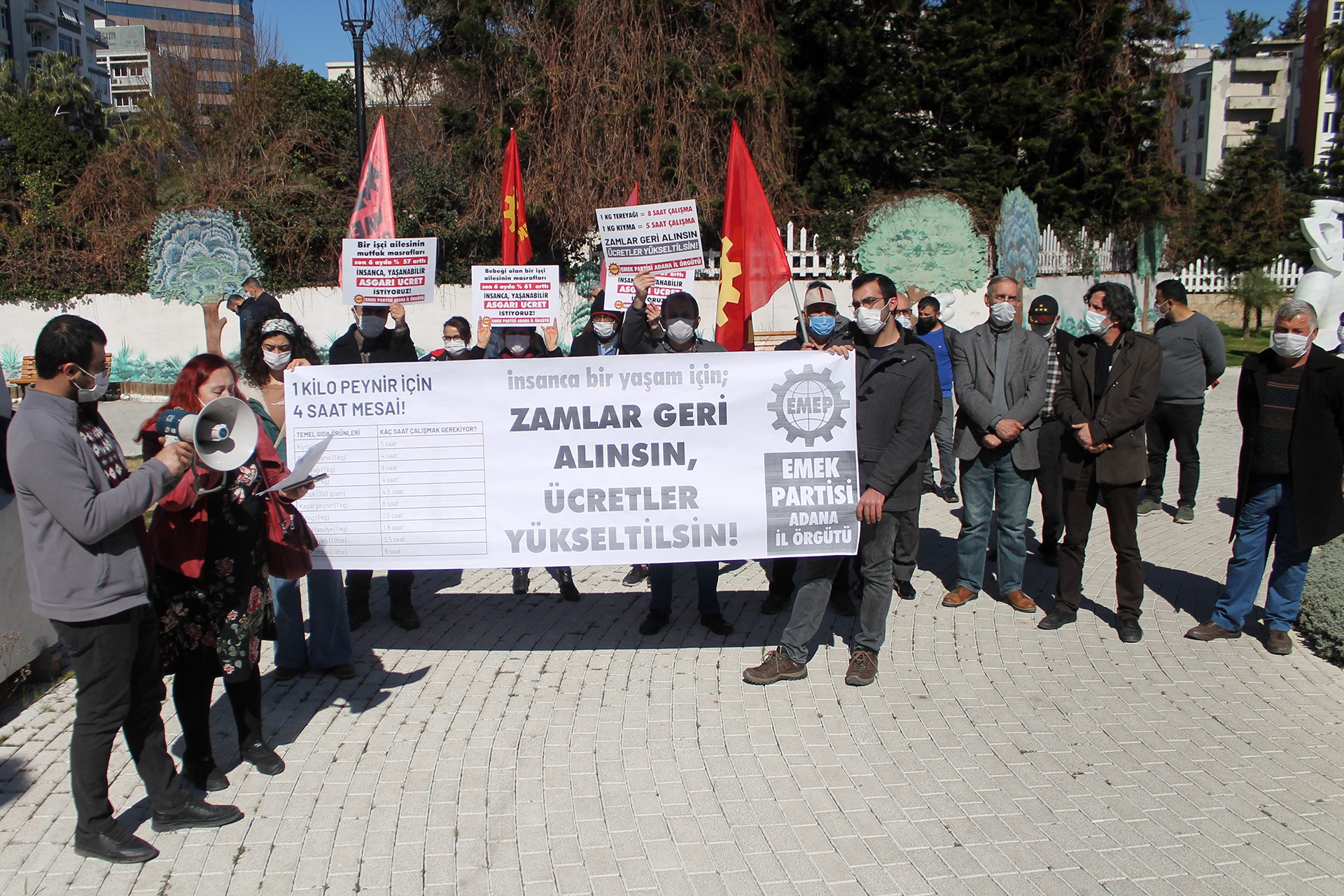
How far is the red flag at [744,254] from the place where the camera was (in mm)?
7000

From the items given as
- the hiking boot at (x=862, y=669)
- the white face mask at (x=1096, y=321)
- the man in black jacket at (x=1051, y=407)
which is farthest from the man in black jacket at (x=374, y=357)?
the white face mask at (x=1096, y=321)

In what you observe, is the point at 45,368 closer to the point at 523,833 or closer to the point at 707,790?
the point at 523,833

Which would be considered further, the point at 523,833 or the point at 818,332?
the point at 818,332

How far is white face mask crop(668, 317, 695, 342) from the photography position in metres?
6.32

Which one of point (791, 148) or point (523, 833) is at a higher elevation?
point (791, 148)

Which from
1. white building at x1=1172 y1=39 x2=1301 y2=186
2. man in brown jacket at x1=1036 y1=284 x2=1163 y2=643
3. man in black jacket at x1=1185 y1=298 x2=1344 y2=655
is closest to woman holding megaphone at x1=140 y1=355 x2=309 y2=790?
Answer: man in brown jacket at x1=1036 y1=284 x2=1163 y2=643

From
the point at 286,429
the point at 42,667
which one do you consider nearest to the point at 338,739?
the point at 286,429

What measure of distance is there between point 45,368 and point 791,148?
A: 18.5 m

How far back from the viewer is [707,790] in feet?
14.6

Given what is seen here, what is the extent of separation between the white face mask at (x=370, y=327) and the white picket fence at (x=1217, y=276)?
29821 millimetres

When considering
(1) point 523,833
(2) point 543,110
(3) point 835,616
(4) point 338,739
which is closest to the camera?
(1) point 523,833

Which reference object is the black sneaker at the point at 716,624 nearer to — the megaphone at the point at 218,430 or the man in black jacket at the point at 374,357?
the man in black jacket at the point at 374,357

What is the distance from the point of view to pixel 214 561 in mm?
4270

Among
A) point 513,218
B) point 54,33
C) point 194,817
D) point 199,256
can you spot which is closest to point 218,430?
point 194,817
